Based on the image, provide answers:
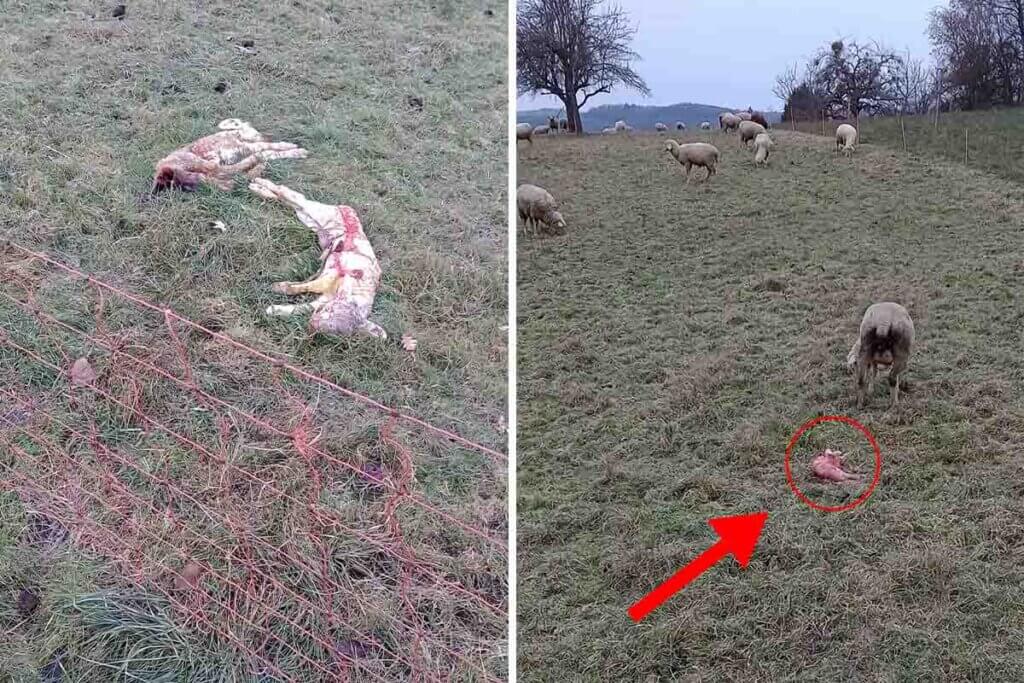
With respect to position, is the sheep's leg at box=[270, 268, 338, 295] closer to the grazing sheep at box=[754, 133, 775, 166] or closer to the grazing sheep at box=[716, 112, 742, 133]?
the grazing sheep at box=[754, 133, 775, 166]

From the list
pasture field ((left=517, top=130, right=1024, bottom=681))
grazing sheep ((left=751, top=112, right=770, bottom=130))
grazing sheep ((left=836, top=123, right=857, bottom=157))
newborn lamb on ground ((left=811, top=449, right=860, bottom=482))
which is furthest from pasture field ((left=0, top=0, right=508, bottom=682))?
grazing sheep ((left=751, top=112, right=770, bottom=130))

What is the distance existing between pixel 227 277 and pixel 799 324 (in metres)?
3.03

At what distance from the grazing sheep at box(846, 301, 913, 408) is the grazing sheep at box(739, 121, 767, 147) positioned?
174 inches

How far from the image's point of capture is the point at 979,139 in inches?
221

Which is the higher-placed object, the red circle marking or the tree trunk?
the tree trunk

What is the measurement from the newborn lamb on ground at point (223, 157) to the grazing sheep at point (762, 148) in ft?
14.9

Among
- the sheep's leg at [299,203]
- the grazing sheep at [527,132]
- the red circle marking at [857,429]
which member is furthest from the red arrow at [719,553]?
the grazing sheep at [527,132]

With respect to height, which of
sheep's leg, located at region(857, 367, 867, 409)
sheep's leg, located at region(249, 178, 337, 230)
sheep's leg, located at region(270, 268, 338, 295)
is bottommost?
sheep's leg, located at region(857, 367, 867, 409)

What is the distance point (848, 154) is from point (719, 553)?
4.69m

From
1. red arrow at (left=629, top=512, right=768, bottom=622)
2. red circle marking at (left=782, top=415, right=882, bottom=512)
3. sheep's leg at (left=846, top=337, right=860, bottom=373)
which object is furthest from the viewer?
sheep's leg at (left=846, top=337, right=860, bottom=373)

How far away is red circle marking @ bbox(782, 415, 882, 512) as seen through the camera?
3.00 meters

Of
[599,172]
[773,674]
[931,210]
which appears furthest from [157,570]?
[931,210]

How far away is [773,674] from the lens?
246 cm

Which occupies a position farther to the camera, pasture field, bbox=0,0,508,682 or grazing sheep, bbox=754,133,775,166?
grazing sheep, bbox=754,133,775,166
